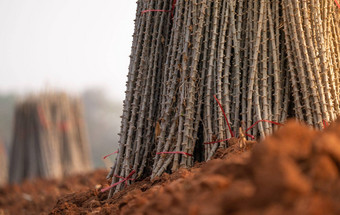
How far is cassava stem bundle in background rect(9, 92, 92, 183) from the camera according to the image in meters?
9.31

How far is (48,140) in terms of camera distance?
931cm

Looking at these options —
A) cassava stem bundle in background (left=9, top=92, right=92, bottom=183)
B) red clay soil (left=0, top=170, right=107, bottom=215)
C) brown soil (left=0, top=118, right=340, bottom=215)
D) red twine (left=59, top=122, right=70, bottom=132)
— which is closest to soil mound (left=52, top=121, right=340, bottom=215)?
brown soil (left=0, top=118, right=340, bottom=215)

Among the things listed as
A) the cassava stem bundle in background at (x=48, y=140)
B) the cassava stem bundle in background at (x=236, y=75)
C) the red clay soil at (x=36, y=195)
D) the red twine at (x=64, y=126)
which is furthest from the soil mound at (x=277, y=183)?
the red twine at (x=64, y=126)

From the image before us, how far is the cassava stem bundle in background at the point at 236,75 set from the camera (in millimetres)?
2686

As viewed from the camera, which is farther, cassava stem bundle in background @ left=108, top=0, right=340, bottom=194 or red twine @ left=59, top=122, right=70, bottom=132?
red twine @ left=59, top=122, right=70, bottom=132

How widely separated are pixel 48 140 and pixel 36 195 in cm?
309

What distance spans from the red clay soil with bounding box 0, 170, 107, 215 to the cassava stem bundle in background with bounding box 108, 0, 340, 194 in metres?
1.53

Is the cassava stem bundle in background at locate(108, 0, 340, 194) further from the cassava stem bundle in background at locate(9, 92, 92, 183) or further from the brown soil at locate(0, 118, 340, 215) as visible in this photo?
the cassava stem bundle in background at locate(9, 92, 92, 183)

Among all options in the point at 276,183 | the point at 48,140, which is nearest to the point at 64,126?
the point at 48,140

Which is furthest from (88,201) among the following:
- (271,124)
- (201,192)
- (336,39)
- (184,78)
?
(336,39)

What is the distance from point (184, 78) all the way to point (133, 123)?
472 mm

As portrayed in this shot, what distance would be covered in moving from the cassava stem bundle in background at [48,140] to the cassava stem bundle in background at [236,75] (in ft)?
22.1

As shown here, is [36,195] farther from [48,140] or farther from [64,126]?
[64,126]

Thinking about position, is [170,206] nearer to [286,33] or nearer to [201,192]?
[201,192]
